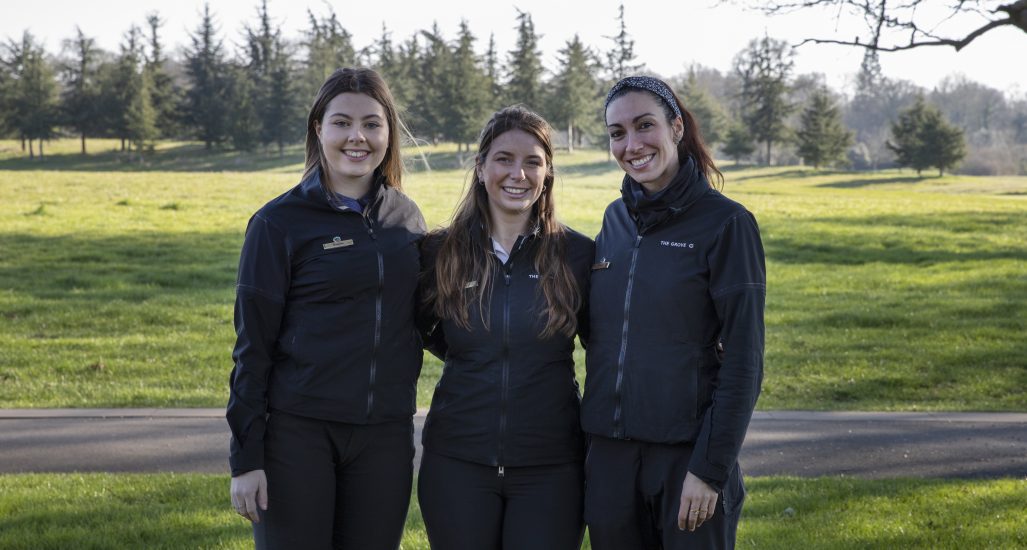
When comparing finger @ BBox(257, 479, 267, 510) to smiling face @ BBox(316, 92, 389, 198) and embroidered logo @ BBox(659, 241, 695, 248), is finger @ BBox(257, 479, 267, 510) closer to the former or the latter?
smiling face @ BBox(316, 92, 389, 198)

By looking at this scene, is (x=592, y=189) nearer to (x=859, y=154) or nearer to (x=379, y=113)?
(x=379, y=113)

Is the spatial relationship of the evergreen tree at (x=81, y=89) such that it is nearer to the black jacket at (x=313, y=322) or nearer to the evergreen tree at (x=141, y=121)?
the evergreen tree at (x=141, y=121)

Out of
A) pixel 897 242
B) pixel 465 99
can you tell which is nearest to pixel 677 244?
pixel 897 242

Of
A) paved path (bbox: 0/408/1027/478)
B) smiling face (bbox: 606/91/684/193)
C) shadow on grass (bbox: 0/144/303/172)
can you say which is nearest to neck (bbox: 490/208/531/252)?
smiling face (bbox: 606/91/684/193)

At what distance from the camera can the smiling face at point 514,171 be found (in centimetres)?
373

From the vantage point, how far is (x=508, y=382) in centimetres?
356

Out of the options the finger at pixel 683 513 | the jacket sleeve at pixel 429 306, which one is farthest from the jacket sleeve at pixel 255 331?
the finger at pixel 683 513

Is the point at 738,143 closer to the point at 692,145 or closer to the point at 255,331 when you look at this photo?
the point at 692,145

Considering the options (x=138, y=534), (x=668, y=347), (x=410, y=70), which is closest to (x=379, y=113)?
(x=668, y=347)

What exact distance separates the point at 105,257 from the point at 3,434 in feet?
36.3

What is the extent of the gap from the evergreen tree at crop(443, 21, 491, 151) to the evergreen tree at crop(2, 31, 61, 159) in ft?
88.3

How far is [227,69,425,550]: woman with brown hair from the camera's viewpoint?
3.51m

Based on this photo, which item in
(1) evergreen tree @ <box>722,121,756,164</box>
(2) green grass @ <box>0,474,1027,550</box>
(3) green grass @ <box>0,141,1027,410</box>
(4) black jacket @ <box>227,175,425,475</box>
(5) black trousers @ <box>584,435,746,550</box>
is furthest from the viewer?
(1) evergreen tree @ <box>722,121,756,164</box>

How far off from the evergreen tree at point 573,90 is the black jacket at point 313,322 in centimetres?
6215
